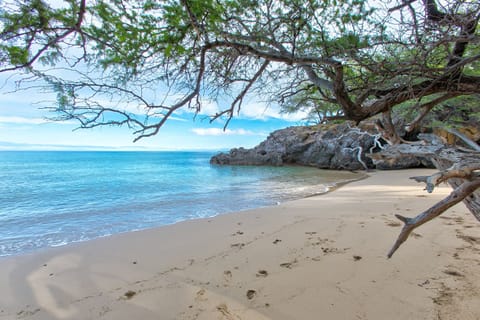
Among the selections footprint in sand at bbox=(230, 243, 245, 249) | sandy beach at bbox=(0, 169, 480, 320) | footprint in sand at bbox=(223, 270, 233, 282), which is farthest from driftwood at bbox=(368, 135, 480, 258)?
footprint in sand at bbox=(230, 243, 245, 249)

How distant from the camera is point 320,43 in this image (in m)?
2.22

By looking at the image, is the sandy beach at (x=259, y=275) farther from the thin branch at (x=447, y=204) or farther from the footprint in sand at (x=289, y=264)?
the thin branch at (x=447, y=204)

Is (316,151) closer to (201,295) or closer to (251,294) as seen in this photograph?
(251,294)

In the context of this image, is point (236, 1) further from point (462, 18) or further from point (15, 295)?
point (15, 295)

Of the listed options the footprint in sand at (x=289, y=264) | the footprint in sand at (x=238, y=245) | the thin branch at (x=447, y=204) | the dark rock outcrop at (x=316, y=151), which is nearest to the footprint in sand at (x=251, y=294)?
the footprint in sand at (x=289, y=264)

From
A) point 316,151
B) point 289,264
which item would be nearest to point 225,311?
point 289,264

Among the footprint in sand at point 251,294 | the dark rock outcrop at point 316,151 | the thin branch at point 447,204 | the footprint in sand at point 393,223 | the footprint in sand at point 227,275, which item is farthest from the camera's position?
the dark rock outcrop at point 316,151

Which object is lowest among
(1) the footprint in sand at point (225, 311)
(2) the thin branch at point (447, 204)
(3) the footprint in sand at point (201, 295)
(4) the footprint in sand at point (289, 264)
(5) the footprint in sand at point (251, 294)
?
(3) the footprint in sand at point (201, 295)

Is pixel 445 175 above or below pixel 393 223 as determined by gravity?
above

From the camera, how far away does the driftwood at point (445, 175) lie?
155cm

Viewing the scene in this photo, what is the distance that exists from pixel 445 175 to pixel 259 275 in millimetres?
2046

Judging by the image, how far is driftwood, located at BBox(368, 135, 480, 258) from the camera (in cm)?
155

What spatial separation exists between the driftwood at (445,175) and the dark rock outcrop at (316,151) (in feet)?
55.2

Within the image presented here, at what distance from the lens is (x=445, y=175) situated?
1.76 metres
